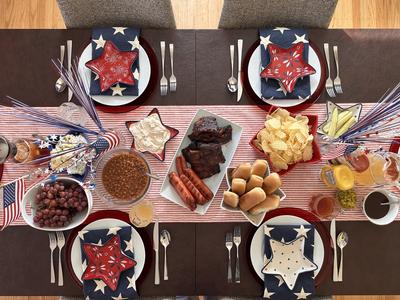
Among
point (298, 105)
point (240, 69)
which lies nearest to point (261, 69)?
point (240, 69)

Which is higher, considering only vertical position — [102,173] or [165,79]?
[165,79]

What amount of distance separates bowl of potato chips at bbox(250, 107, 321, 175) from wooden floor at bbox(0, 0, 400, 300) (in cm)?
125

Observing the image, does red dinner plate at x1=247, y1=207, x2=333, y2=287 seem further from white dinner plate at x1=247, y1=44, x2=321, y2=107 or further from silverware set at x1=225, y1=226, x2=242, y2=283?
white dinner plate at x1=247, y1=44, x2=321, y2=107

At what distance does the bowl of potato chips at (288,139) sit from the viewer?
46.9 inches

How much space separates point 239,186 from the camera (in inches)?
46.2

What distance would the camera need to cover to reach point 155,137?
4.33 feet

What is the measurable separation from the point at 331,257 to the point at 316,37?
2.73ft

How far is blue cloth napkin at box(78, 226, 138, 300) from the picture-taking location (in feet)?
4.25

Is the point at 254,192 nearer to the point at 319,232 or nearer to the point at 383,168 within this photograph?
the point at 319,232

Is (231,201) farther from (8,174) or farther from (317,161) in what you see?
(8,174)

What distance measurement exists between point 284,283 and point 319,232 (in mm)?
222

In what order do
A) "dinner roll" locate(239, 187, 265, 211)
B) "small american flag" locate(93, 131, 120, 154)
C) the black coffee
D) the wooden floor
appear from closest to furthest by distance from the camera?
"dinner roll" locate(239, 187, 265, 211), "small american flag" locate(93, 131, 120, 154), the black coffee, the wooden floor

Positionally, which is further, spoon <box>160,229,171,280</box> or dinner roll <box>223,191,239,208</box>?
spoon <box>160,229,171,280</box>

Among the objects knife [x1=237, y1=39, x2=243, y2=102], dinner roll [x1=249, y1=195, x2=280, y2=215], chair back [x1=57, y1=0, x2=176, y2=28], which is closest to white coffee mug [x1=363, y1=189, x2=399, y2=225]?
dinner roll [x1=249, y1=195, x2=280, y2=215]
